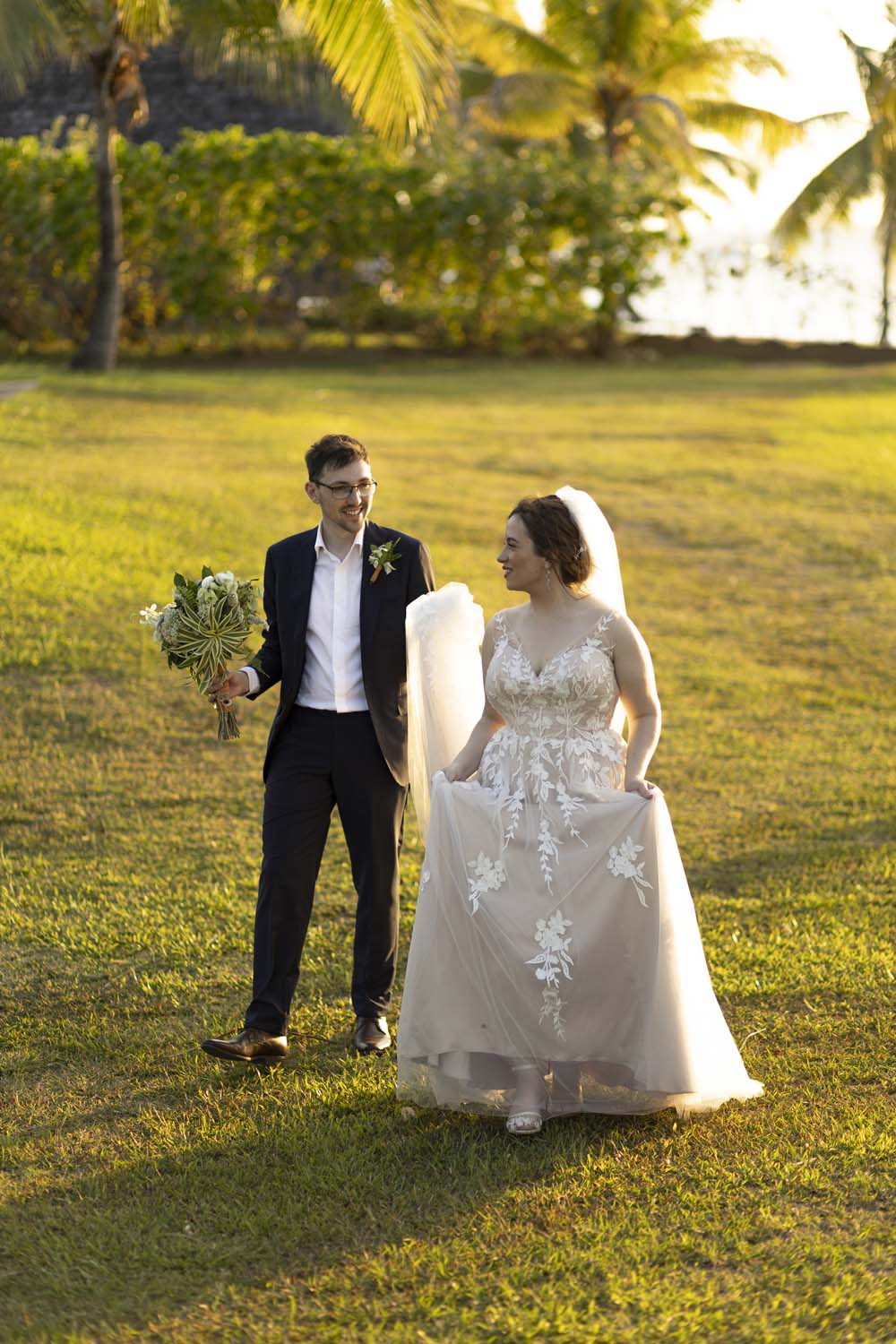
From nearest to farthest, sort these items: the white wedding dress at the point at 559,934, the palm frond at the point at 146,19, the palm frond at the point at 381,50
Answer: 1. the white wedding dress at the point at 559,934
2. the palm frond at the point at 381,50
3. the palm frond at the point at 146,19

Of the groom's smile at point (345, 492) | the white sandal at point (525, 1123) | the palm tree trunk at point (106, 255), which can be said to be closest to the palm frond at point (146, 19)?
the palm tree trunk at point (106, 255)

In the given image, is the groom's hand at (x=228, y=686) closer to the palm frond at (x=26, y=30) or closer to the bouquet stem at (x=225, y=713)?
the bouquet stem at (x=225, y=713)

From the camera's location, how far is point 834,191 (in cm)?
3441

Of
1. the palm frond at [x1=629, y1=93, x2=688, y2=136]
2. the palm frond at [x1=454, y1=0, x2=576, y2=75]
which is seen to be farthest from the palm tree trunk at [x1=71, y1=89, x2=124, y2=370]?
the palm frond at [x1=454, y1=0, x2=576, y2=75]

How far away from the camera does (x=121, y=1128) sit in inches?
206

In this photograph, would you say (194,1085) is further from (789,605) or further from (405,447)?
(405,447)

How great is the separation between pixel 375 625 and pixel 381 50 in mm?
7222

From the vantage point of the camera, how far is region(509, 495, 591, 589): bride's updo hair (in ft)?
16.9

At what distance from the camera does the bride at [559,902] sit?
16.5 ft

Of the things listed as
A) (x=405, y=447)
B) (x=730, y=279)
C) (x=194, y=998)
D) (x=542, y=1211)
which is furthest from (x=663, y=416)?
(x=542, y=1211)

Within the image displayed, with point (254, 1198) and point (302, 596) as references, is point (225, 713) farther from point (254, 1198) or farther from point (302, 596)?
point (254, 1198)

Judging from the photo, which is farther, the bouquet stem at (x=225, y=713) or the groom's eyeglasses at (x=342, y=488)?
the bouquet stem at (x=225, y=713)

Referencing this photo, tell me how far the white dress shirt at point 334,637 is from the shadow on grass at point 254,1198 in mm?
1347

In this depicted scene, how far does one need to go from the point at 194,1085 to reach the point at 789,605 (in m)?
9.37
